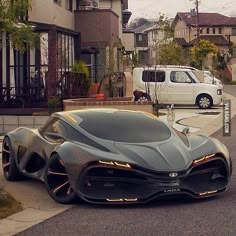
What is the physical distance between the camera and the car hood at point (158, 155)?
334 inches

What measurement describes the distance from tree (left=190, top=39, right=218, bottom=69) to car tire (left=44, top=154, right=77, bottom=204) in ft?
163

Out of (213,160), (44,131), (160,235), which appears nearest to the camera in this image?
(160,235)

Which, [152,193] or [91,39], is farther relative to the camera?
[91,39]

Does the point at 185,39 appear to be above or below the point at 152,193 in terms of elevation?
above

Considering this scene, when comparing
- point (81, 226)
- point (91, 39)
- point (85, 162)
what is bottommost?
point (81, 226)

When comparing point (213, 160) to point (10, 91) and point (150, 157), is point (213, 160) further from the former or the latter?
point (10, 91)

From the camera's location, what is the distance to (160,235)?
7.01 m

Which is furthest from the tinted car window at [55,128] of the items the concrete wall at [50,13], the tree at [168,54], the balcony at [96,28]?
the tree at [168,54]

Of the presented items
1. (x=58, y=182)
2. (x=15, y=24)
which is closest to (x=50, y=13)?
(x=15, y=24)

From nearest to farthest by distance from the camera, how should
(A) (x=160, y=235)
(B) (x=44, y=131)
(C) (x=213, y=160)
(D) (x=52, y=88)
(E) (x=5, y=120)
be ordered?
1. (A) (x=160, y=235)
2. (C) (x=213, y=160)
3. (B) (x=44, y=131)
4. (E) (x=5, y=120)
5. (D) (x=52, y=88)

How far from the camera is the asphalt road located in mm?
7230

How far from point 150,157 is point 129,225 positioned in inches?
51.8

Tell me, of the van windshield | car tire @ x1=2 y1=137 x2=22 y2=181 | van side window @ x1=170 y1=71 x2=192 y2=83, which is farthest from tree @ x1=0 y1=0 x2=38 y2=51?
the van windshield

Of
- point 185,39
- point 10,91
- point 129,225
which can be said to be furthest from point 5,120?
point 185,39
